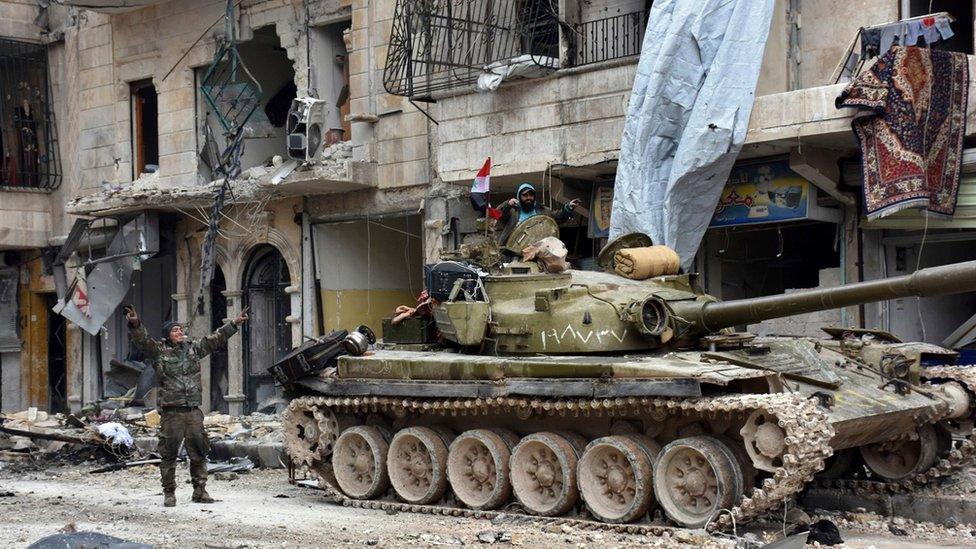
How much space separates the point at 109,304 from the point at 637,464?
15868mm

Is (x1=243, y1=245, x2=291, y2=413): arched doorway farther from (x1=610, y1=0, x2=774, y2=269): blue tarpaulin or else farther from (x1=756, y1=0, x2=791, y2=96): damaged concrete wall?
(x1=756, y1=0, x2=791, y2=96): damaged concrete wall

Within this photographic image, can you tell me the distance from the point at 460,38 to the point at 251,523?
9578mm

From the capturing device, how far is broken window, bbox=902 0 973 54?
16.4 metres

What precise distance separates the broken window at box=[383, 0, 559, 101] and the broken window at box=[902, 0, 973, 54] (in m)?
4.65

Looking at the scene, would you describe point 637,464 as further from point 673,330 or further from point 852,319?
point 852,319

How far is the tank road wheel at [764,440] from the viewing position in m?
10.2

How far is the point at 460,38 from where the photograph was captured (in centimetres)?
1930

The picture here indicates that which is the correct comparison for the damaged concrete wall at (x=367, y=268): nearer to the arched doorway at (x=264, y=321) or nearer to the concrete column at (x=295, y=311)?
the concrete column at (x=295, y=311)

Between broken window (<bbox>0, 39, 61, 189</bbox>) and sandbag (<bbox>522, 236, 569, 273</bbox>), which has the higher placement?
broken window (<bbox>0, 39, 61, 189</bbox>)

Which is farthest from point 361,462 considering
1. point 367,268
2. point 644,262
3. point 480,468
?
point 367,268

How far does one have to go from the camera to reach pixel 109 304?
973 inches

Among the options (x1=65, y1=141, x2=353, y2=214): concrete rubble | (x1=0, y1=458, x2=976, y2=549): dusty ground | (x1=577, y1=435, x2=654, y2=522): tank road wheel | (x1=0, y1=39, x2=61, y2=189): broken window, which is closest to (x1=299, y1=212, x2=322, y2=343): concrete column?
(x1=65, y1=141, x2=353, y2=214): concrete rubble

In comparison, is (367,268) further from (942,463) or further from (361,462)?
(942,463)

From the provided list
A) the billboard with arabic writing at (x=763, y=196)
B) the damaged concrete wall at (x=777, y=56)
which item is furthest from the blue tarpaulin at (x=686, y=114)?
the billboard with arabic writing at (x=763, y=196)
